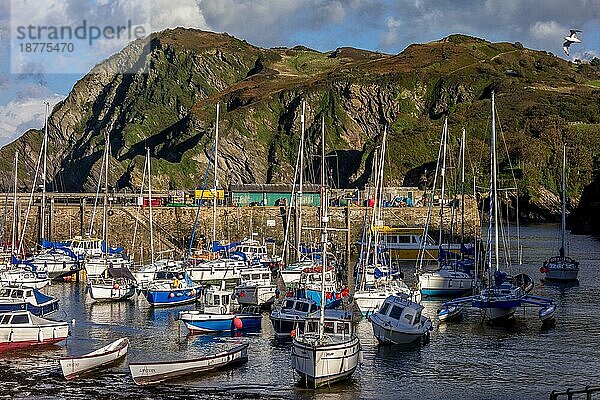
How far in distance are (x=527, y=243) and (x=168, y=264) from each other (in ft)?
183

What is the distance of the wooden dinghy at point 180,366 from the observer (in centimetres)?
3288

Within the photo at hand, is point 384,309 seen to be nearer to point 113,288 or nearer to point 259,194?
point 113,288

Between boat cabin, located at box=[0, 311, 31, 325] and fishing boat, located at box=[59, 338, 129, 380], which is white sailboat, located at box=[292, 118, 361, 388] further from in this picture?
boat cabin, located at box=[0, 311, 31, 325]

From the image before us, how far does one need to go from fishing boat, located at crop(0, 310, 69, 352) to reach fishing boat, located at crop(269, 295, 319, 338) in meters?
8.93

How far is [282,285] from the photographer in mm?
60188

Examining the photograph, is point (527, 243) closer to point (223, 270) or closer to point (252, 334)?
point (223, 270)

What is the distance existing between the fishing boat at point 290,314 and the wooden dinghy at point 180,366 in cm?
462

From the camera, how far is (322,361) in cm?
3139

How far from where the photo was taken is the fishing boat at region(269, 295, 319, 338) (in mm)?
40375

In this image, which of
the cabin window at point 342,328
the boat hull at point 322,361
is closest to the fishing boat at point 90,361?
the boat hull at point 322,361

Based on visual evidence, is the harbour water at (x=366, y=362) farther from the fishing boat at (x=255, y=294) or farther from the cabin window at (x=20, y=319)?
the fishing boat at (x=255, y=294)

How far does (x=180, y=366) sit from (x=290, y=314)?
8.23 m

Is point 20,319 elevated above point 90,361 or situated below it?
above

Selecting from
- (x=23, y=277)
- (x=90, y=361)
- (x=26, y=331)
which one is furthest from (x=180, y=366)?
(x=23, y=277)
